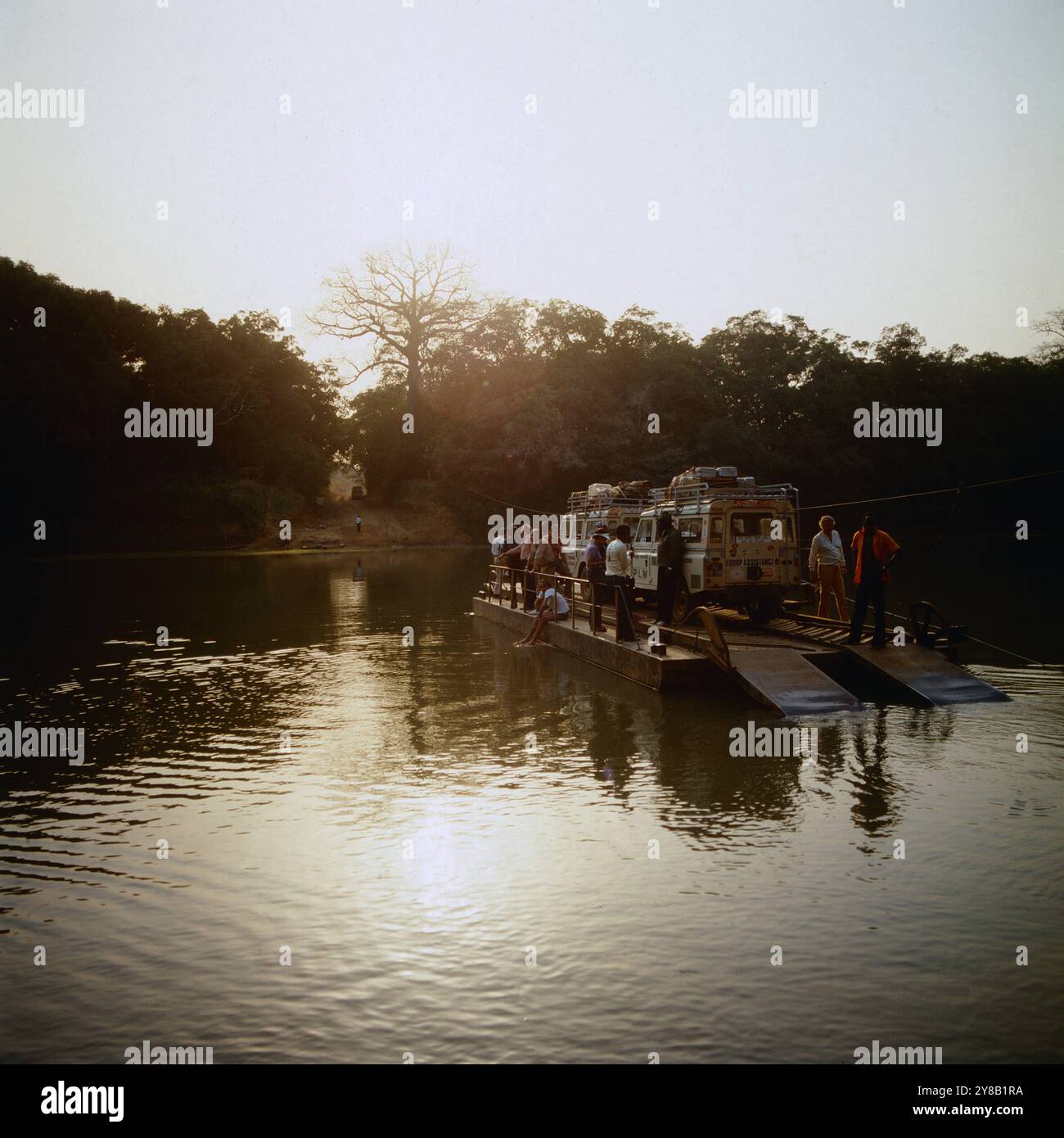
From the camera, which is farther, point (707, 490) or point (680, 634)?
point (707, 490)

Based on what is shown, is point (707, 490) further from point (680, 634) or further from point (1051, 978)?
point (1051, 978)

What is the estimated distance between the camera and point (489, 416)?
69.0 metres

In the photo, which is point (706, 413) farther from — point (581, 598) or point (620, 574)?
point (620, 574)

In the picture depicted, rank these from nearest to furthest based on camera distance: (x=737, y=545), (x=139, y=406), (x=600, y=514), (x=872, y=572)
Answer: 1. (x=872, y=572)
2. (x=737, y=545)
3. (x=600, y=514)
4. (x=139, y=406)

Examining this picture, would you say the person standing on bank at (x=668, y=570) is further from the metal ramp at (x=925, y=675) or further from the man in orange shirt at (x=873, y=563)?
the man in orange shirt at (x=873, y=563)

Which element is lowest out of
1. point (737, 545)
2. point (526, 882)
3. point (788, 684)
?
point (526, 882)

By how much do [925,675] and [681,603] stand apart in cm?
596

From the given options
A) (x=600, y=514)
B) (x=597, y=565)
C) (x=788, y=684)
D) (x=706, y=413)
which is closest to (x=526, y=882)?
(x=788, y=684)

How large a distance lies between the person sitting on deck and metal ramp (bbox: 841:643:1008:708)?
7782 millimetres

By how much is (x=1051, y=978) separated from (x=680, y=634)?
11.0m

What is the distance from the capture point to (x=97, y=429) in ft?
206

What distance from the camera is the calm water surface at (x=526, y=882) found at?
618 centimetres
